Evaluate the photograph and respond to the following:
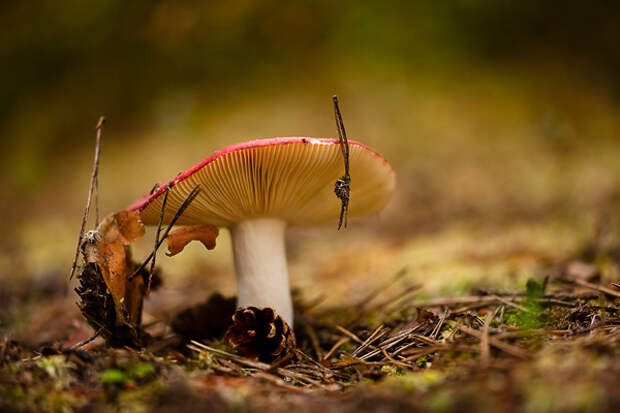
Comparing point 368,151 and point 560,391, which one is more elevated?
point 368,151

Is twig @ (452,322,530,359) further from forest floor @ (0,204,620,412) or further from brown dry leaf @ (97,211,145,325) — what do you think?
brown dry leaf @ (97,211,145,325)

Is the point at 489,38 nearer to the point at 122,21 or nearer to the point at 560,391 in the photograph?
the point at 122,21

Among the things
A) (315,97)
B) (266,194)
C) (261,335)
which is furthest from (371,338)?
(315,97)

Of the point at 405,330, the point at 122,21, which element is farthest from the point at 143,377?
the point at 122,21

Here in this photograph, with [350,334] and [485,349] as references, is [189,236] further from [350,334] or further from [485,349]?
[485,349]

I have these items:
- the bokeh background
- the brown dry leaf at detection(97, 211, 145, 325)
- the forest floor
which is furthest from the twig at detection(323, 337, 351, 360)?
the bokeh background
